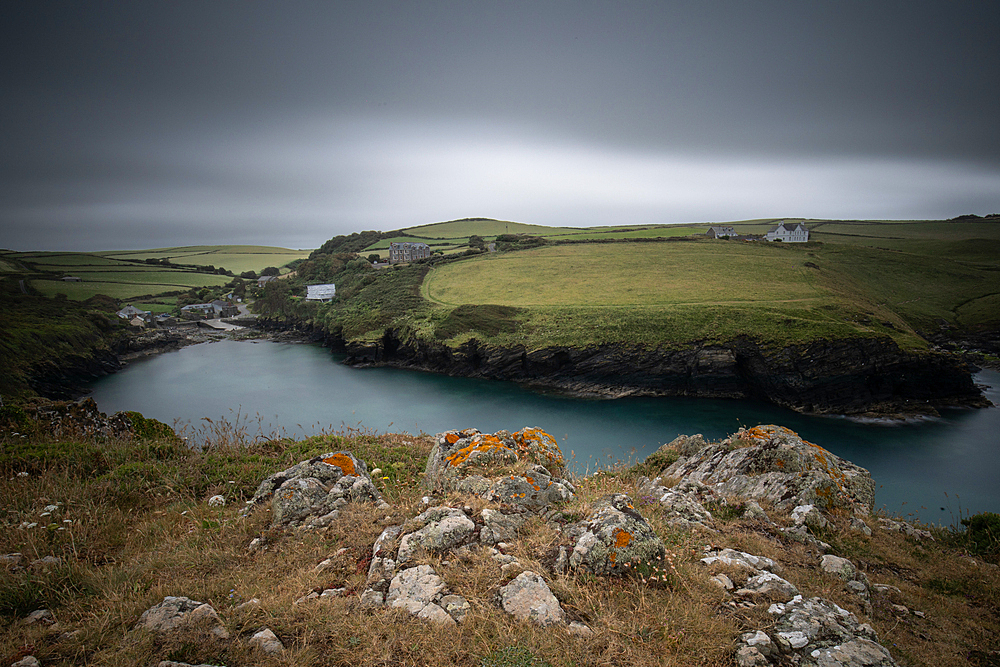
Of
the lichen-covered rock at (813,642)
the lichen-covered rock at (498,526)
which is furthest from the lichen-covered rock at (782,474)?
the lichen-covered rock at (498,526)

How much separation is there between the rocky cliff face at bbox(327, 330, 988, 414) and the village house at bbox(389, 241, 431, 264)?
149 ft

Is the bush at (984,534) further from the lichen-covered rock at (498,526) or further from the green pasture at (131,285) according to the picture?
the green pasture at (131,285)

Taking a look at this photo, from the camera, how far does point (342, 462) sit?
21.1ft

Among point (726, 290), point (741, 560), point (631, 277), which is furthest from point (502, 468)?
point (631, 277)

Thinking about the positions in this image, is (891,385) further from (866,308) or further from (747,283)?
(747,283)

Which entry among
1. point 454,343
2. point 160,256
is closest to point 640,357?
point 454,343

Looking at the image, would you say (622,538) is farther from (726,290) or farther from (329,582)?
(726,290)

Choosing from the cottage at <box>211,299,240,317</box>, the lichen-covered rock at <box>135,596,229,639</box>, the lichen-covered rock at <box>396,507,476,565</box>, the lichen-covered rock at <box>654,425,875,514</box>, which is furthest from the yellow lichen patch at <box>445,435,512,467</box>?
the cottage at <box>211,299,240,317</box>

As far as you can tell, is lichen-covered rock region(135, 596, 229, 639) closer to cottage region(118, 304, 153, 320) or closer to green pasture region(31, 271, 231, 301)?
green pasture region(31, 271, 231, 301)

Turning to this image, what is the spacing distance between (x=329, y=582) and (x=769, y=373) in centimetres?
3667

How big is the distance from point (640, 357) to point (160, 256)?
401 ft

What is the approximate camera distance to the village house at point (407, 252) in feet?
267

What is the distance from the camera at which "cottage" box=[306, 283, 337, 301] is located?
6894 cm

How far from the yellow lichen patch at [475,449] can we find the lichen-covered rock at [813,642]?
376cm
